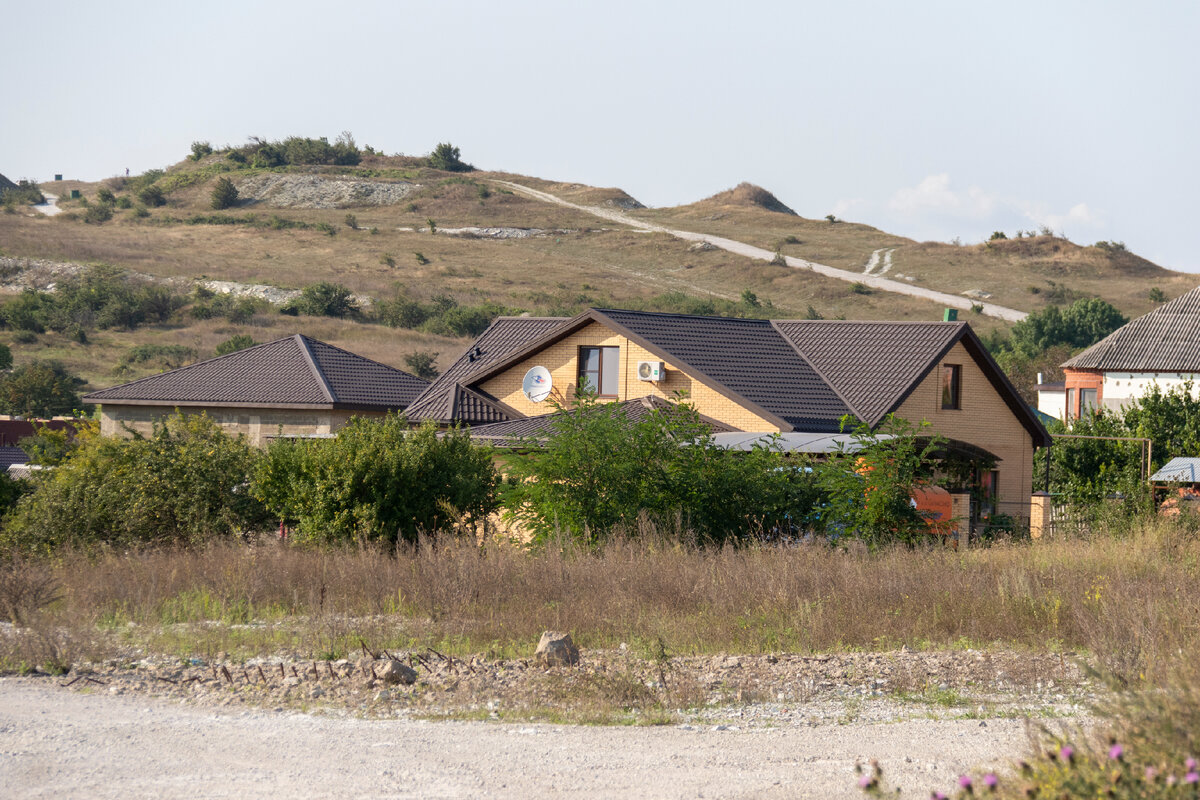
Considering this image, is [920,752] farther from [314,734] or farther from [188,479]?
[188,479]

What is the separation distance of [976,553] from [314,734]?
30.9 ft

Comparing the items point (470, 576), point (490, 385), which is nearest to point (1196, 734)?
point (470, 576)

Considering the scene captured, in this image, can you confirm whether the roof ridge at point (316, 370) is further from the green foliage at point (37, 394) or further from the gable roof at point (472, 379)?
the green foliage at point (37, 394)

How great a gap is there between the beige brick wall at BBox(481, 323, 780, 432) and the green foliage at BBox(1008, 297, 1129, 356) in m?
52.4

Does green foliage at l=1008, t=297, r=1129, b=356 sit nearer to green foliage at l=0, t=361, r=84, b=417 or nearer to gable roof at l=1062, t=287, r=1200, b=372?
gable roof at l=1062, t=287, r=1200, b=372

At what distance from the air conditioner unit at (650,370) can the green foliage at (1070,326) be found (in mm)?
52984

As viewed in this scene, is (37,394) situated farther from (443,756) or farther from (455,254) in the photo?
(455,254)

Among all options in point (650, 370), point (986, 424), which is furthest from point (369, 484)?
point (986, 424)

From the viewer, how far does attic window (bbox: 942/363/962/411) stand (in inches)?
1257

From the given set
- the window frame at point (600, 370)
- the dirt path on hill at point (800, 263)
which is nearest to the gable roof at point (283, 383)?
the window frame at point (600, 370)

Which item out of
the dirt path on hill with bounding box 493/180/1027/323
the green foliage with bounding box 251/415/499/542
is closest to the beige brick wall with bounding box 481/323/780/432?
the green foliage with bounding box 251/415/499/542

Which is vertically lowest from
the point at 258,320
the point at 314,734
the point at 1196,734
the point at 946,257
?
the point at 314,734

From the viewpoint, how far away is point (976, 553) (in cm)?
1469

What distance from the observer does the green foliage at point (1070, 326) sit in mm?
77000
